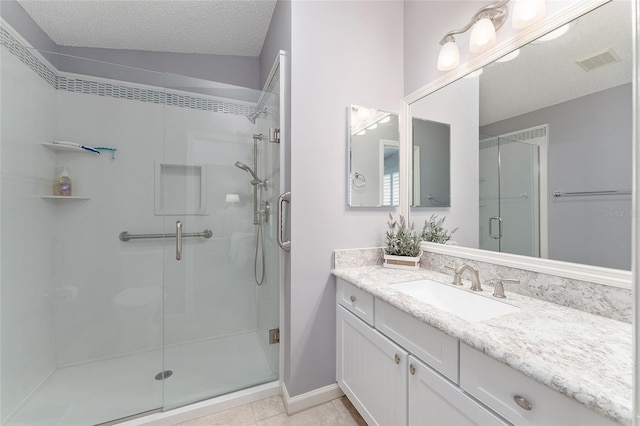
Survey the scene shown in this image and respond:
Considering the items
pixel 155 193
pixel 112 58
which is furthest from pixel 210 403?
pixel 112 58

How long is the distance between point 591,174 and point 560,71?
1.42 ft

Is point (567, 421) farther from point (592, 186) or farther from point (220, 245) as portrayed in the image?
point (220, 245)

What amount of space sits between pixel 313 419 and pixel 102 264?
1798mm

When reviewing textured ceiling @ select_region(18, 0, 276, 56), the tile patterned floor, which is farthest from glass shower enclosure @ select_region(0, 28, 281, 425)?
textured ceiling @ select_region(18, 0, 276, 56)

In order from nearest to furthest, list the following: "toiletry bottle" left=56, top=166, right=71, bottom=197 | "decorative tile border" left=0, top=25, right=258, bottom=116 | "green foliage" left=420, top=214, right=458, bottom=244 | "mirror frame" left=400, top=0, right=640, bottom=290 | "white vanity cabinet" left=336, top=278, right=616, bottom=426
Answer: "mirror frame" left=400, top=0, right=640, bottom=290
"white vanity cabinet" left=336, top=278, right=616, bottom=426
"green foliage" left=420, top=214, right=458, bottom=244
"decorative tile border" left=0, top=25, right=258, bottom=116
"toiletry bottle" left=56, top=166, right=71, bottom=197

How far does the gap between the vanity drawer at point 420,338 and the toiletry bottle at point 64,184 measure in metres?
2.16

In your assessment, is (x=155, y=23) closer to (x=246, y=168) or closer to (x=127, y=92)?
(x=127, y=92)

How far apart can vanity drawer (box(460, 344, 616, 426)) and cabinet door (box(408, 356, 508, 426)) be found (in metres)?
0.03

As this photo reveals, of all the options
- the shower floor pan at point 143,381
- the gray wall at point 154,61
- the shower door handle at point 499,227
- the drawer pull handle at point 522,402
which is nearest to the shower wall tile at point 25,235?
the shower floor pan at point 143,381

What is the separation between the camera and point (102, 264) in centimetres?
184

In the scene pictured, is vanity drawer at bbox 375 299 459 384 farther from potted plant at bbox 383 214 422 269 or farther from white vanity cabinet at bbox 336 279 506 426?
potted plant at bbox 383 214 422 269

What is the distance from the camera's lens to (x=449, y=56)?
4.38ft

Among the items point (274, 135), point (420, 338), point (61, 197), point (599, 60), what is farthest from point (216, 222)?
point (599, 60)

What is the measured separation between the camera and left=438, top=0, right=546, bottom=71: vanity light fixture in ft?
3.29
